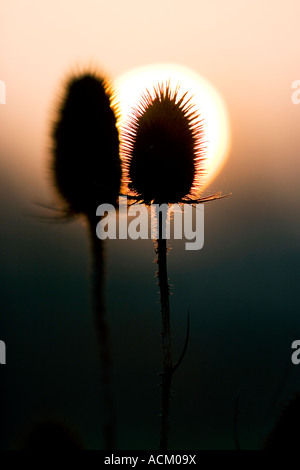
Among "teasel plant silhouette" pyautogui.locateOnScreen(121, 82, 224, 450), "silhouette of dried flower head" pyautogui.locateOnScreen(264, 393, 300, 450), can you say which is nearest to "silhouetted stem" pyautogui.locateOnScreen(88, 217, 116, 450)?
"teasel plant silhouette" pyautogui.locateOnScreen(121, 82, 224, 450)

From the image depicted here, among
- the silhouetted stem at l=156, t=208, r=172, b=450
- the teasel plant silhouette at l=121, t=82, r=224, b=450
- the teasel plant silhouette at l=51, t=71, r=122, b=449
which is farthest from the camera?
the teasel plant silhouette at l=51, t=71, r=122, b=449

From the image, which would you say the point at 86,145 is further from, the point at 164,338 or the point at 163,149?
the point at 164,338

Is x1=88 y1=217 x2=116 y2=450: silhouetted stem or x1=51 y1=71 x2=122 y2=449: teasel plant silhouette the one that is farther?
x1=51 y1=71 x2=122 y2=449: teasel plant silhouette

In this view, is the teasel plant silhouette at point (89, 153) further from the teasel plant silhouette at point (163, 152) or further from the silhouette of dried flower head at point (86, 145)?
the teasel plant silhouette at point (163, 152)

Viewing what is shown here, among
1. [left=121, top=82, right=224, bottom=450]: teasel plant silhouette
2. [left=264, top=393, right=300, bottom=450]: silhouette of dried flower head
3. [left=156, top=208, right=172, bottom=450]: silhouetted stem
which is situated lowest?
[left=264, top=393, right=300, bottom=450]: silhouette of dried flower head

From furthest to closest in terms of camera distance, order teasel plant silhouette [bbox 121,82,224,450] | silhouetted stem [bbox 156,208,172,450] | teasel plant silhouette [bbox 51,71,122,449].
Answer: teasel plant silhouette [bbox 51,71,122,449], teasel plant silhouette [bbox 121,82,224,450], silhouetted stem [bbox 156,208,172,450]

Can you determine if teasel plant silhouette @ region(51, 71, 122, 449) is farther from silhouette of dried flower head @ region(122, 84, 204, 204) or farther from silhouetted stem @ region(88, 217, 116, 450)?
silhouette of dried flower head @ region(122, 84, 204, 204)

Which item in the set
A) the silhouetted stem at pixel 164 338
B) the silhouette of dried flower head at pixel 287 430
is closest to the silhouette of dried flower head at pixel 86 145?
the silhouetted stem at pixel 164 338
